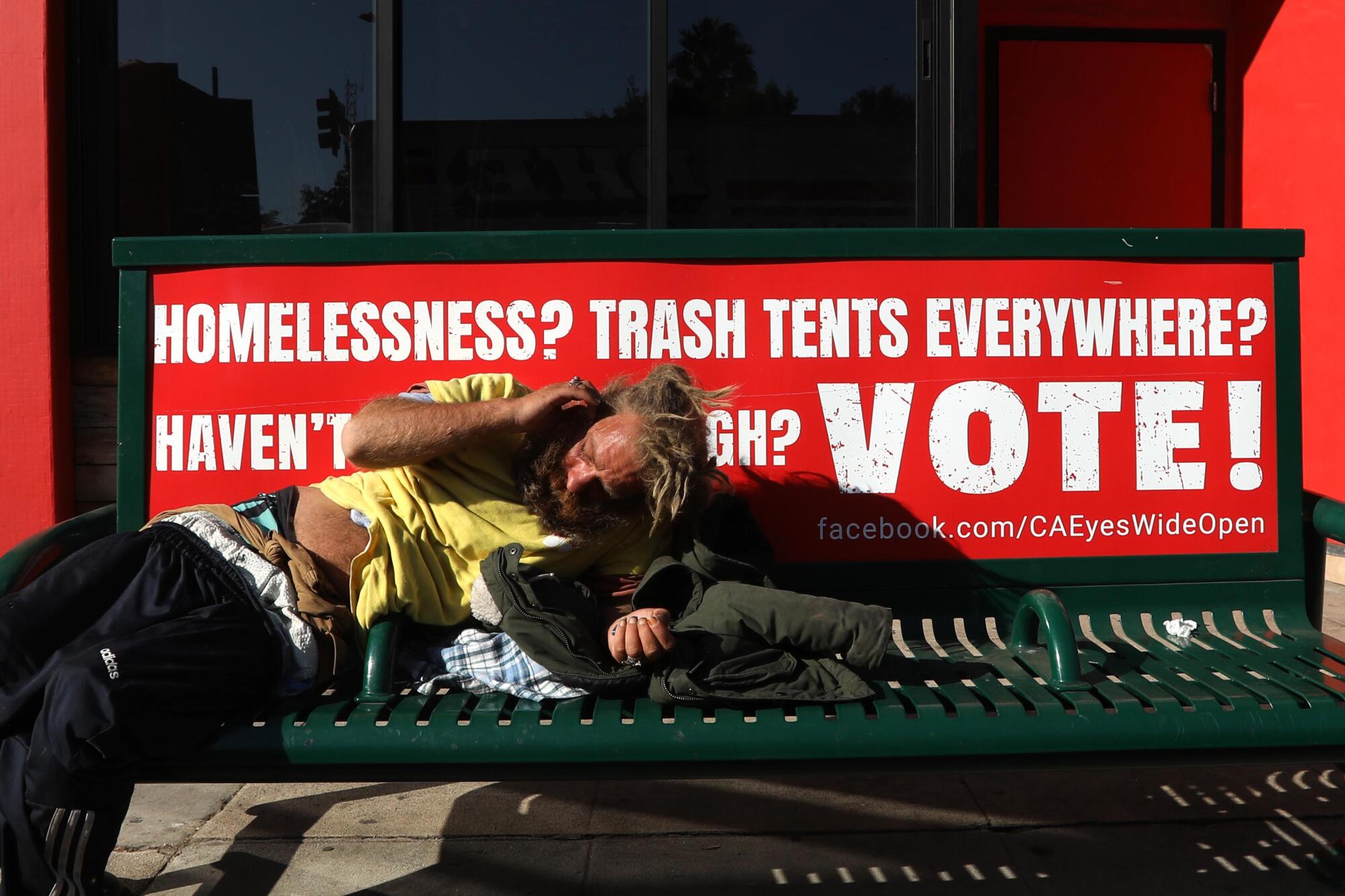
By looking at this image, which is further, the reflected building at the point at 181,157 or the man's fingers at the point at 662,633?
the reflected building at the point at 181,157

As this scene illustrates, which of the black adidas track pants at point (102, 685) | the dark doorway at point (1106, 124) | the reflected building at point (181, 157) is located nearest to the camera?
the black adidas track pants at point (102, 685)

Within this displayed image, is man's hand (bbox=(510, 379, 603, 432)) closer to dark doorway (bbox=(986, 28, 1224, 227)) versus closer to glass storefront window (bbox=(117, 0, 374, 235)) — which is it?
glass storefront window (bbox=(117, 0, 374, 235))

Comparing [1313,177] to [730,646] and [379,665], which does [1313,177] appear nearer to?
[730,646]

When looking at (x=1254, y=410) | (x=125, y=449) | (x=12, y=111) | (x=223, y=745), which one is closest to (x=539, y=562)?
(x=223, y=745)

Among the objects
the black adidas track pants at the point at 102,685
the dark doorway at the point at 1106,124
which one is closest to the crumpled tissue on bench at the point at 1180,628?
the black adidas track pants at the point at 102,685

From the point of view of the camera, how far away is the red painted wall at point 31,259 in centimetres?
481

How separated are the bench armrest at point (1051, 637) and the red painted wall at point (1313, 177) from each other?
4.05 m

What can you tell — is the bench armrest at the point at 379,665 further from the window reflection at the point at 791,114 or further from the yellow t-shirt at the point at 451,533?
the window reflection at the point at 791,114

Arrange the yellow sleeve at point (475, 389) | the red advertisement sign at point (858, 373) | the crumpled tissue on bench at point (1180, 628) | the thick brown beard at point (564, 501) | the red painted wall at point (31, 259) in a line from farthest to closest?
the red painted wall at point (31, 259), the red advertisement sign at point (858, 373), the crumpled tissue on bench at point (1180, 628), the yellow sleeve at point (475, 389), the thick brown beard at point (564, 501)

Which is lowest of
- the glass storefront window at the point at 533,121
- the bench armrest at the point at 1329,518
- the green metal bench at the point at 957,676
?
the green metal bench at the point at 957,676

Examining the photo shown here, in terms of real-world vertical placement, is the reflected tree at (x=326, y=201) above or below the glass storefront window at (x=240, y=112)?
below

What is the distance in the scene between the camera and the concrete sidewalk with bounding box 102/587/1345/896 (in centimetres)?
291

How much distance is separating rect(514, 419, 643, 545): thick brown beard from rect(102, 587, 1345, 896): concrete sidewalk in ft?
3.10

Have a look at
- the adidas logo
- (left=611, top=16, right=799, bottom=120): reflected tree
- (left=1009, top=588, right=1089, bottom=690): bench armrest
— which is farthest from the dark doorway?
the adidas logo
